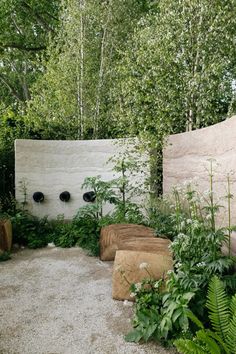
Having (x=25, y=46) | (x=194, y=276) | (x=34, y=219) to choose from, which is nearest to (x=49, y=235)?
(x=34, y=219)

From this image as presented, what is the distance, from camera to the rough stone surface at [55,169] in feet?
19.7

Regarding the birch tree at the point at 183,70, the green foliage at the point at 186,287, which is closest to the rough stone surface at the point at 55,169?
the birch tree at the point at 183,70

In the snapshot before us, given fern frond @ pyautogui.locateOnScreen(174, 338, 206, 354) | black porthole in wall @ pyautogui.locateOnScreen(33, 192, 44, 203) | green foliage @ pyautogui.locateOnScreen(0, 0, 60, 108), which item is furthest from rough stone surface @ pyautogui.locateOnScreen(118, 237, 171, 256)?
Result: green foliage @ pyautogui.locateOnScreen(0, 0, 60, 108)

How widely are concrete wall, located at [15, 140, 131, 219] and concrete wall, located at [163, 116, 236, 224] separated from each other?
62.6 inches

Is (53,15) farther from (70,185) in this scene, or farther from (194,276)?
(194,276)

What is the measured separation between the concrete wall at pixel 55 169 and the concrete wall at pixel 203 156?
1590 millimetres

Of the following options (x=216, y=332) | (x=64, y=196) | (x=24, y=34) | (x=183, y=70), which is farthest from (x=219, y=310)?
(x=24, y=34)

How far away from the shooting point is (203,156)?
12.0ft

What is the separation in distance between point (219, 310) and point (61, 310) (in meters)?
1.35

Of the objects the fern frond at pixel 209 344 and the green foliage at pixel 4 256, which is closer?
the fern frond at pixel 209 344

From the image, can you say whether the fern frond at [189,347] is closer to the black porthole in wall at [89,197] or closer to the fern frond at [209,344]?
the fern frond at [209,344]

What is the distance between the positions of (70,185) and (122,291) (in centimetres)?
333

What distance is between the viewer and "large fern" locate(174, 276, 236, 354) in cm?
185

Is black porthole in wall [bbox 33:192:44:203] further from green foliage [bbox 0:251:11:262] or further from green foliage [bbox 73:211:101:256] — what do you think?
green foliage [bbox 0:251:11:262]
